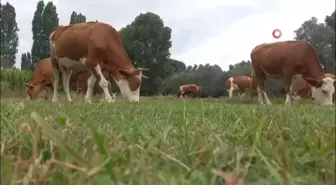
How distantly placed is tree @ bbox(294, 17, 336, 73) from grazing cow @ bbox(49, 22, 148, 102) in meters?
25.7

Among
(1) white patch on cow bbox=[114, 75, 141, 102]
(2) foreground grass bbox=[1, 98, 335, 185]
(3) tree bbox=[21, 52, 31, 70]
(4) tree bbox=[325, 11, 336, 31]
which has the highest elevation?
(4) tree bbox=[325, 11, 336, 31]

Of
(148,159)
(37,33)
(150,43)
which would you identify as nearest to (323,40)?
(150,43)

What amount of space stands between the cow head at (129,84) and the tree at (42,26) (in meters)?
38.4

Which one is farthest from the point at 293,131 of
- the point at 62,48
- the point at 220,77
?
the point at 220,77

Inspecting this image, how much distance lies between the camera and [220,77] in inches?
1553

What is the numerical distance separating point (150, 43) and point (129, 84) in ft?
131

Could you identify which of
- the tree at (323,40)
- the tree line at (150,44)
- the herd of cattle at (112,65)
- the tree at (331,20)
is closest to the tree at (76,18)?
the tree line at (150,44)

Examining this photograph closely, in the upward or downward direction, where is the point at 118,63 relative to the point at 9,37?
downward

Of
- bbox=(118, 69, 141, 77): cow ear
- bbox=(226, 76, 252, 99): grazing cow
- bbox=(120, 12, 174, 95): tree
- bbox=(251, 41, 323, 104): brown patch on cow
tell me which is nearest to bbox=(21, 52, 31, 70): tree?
bbox=(120, 12, 174, 95): tree

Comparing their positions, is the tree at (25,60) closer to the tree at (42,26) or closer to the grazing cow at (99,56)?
the tree at (42,26)

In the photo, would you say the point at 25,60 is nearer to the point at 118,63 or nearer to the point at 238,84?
the point at 238,84

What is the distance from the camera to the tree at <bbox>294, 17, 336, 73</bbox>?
126 feet

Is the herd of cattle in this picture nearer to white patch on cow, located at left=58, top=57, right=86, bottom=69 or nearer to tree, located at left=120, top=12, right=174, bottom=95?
white patch on cow, located at left=58, top=57, right=86, bottom=69

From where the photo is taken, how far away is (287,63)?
14289 millimetres
